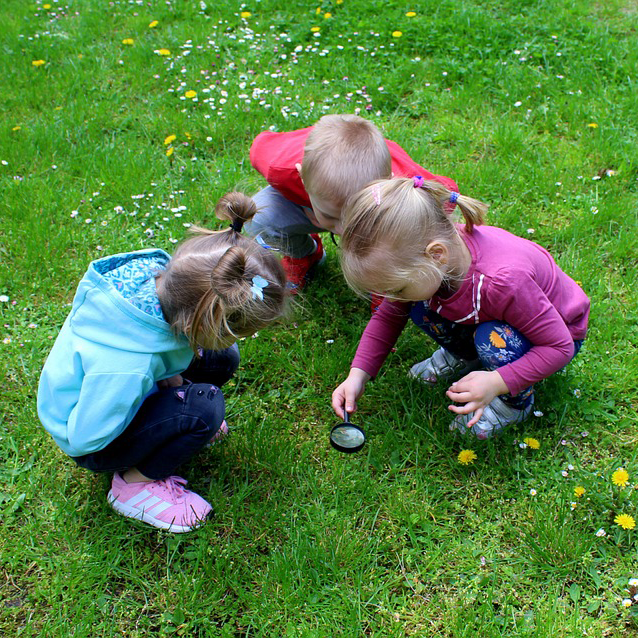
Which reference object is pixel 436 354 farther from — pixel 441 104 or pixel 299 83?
pixel 299 83

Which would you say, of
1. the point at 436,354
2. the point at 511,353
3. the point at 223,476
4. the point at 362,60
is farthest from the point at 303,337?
the point at 362,60

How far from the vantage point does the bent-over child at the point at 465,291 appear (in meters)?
1.84

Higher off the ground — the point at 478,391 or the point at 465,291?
the point at 465,291

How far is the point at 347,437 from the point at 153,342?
735mm

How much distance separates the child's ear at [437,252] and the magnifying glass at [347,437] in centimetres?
62

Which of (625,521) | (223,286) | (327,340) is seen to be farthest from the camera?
(327,340)

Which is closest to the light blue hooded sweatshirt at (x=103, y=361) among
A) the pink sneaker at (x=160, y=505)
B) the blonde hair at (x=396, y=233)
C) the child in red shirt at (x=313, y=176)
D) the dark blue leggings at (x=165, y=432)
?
the dark blue leggings at (x=165, y=432)

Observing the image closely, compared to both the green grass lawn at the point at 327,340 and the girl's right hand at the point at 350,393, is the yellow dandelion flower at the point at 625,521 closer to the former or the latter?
the green grass lawn at the point at 327,340

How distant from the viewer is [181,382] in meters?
2.16

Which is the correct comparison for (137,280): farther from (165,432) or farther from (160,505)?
(160,505)

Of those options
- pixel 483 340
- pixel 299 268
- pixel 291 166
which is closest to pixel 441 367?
pixel 483 340

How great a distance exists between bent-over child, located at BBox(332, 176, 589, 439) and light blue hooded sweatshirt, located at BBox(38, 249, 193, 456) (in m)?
0.61

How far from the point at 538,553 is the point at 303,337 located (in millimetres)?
1233

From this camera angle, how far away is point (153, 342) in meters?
1.79
